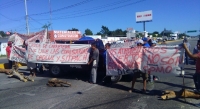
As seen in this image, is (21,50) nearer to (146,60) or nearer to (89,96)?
(89,96)

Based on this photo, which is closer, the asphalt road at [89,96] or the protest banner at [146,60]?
the asphalt road at [89,96]

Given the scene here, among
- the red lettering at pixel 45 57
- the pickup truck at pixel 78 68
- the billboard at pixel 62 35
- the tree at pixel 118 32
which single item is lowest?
the pickup truck at pixel 78 68

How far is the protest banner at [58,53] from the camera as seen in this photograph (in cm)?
936

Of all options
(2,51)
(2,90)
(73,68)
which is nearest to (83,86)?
(73,68)

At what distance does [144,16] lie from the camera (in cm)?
5728

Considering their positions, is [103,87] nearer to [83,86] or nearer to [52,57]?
[83,86]

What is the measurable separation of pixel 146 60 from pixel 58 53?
483cm

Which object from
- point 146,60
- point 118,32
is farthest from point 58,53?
point 118,32

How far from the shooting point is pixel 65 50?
9.81m

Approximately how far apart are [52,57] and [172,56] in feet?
19.9

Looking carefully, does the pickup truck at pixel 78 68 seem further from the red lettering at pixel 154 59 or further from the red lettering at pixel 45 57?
the red lettering at pixel 154 59

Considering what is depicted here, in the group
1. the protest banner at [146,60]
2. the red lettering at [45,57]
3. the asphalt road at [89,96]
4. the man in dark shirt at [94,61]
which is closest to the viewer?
the asphalt road at [89,96]

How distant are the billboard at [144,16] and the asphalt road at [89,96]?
165ft

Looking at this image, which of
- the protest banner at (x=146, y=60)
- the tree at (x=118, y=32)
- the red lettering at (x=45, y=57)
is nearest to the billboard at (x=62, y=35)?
the red lettering at (x=45, y=57)
